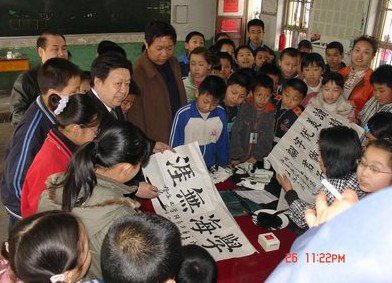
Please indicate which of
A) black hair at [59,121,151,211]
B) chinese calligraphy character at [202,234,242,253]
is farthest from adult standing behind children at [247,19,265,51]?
black hair at [59,121,151,211]

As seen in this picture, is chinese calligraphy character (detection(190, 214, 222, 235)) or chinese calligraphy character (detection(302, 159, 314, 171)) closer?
chinese calligraphy character (detection(190, 214, 222, 235))

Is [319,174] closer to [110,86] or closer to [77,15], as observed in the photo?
[110,86]

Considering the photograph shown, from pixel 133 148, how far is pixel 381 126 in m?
1.68

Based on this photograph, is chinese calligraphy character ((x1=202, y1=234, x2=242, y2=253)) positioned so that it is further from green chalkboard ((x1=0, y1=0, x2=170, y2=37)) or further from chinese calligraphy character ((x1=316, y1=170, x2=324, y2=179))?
green chalkboard ((x1=0, y1=0, x2=170, y2=37))

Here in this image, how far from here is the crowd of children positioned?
112 centimetres

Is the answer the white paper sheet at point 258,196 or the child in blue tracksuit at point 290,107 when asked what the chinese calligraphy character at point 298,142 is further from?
the child in blue tracksuit at point 290,107

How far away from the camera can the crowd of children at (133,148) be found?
3.67 feet

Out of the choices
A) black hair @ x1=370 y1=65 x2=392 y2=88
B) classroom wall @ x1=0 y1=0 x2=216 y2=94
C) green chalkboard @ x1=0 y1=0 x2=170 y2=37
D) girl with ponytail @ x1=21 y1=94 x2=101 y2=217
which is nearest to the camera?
girl with ponytail @ x1=21 y1=94 x2=101 y2=217

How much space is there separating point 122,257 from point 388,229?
2.50 feet

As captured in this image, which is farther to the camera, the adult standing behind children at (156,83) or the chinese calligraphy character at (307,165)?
the adult standing behind children at (156,83)

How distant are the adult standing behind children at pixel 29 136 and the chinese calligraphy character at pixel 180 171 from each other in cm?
74

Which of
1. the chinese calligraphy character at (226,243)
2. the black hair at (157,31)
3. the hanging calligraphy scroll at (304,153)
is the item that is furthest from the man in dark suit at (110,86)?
the hanging calligraphy scroll at (304,153)

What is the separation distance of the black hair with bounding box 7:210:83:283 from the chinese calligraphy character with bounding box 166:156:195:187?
1151 mm

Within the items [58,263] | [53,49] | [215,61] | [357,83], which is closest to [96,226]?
[58,263]
